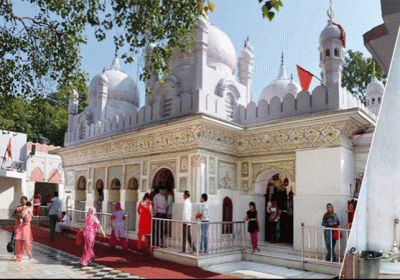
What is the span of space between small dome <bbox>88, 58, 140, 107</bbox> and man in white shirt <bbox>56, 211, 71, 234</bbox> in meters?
5.26

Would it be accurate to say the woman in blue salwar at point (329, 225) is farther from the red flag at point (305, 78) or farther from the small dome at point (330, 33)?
the red flag at point (305, 78)

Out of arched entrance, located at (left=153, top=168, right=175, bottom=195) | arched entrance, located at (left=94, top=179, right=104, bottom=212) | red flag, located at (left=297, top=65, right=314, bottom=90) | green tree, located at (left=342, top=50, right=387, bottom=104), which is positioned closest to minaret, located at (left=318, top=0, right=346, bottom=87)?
red flag, located at (left=297, top=65, right=314, bottom=90)

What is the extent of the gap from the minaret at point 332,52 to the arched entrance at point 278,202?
2783mm

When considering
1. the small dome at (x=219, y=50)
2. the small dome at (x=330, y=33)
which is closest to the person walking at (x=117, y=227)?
the small dome at (x=219, y=50)

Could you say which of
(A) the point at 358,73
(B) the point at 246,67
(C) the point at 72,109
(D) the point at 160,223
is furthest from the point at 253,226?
(A) the point at 358,73

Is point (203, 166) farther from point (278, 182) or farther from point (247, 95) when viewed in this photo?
point (247, 95)

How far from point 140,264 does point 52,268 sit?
165 cm

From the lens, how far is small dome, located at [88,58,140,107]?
50.9 ft

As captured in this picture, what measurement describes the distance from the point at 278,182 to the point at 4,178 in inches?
625

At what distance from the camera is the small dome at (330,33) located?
9312 mm

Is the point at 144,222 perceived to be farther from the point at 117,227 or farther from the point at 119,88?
the point at 119,88

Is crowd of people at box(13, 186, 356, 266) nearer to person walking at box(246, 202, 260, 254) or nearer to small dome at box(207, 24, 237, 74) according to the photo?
person walking at box(246, 202, 260, 254)

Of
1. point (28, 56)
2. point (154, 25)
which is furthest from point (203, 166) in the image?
point (28, 56)

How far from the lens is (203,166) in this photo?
915 cm
